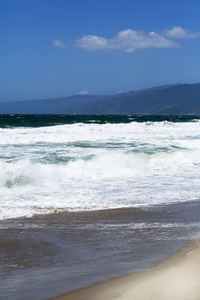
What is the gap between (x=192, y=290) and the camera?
12.8 feet

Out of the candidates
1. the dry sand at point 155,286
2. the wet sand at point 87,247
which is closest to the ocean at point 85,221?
the wet sand at point 87,247

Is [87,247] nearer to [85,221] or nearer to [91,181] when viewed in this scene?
[85,221]

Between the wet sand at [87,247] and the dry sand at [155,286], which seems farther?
the wet sand at [87,247]

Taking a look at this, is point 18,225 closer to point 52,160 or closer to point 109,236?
point 109,236

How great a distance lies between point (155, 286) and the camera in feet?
13.4

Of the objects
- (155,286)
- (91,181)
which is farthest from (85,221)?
(91,181)

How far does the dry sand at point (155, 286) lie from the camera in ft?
12.6

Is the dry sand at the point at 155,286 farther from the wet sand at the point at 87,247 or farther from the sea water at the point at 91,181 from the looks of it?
the sea water at the point at 91,181

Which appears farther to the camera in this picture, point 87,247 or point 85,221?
point 85,221

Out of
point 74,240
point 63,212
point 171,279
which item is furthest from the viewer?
point 63,212

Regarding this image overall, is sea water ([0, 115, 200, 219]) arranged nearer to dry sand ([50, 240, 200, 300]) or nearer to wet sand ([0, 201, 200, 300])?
wet sand ([0, 201, 200, 300])

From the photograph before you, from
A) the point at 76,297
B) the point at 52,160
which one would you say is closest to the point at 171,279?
the point at 76,297

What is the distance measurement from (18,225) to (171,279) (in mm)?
2987

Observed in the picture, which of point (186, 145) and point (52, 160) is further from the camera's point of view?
point (186, 145)
